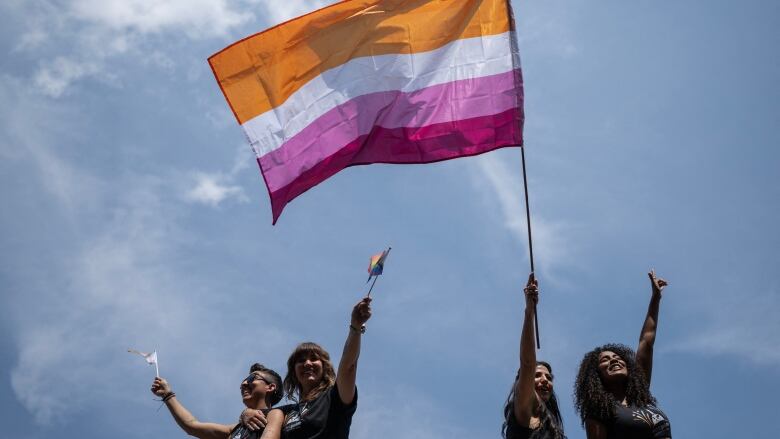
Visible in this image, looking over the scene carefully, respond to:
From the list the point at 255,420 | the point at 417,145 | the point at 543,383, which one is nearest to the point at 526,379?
the point at 543,383

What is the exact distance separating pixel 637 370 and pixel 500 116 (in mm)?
3063

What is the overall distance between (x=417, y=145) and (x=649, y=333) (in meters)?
3.02

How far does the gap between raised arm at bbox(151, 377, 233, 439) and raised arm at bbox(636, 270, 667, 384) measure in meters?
3.81

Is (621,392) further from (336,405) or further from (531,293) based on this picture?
(336,405)

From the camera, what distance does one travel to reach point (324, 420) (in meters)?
6.86

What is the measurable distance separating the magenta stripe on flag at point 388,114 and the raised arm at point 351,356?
2649 millimetres

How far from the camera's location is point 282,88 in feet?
31.6

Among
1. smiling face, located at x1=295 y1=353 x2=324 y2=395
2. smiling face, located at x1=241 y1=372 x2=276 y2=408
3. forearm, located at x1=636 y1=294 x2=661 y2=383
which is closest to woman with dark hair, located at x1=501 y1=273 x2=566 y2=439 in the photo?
forearm, located at x1=636 y1=294 x2=661 y2=383

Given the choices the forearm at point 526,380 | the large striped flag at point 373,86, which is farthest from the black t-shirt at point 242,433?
the large striped flag at point 373,86

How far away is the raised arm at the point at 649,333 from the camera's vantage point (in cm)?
782

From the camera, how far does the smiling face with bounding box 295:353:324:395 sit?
7566mm

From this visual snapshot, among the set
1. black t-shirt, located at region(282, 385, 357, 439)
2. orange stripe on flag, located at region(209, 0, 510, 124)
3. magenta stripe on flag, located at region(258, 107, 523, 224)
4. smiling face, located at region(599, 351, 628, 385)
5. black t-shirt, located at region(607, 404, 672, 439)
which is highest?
orange stripe on flag, located at region(209, 0, 510, 124)

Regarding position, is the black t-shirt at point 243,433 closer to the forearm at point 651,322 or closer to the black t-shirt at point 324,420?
the black t-shirt at point 324,420

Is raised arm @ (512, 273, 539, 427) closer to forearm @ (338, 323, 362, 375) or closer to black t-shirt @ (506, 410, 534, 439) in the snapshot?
black t-shirt @ (506, 410, 534, 439)
